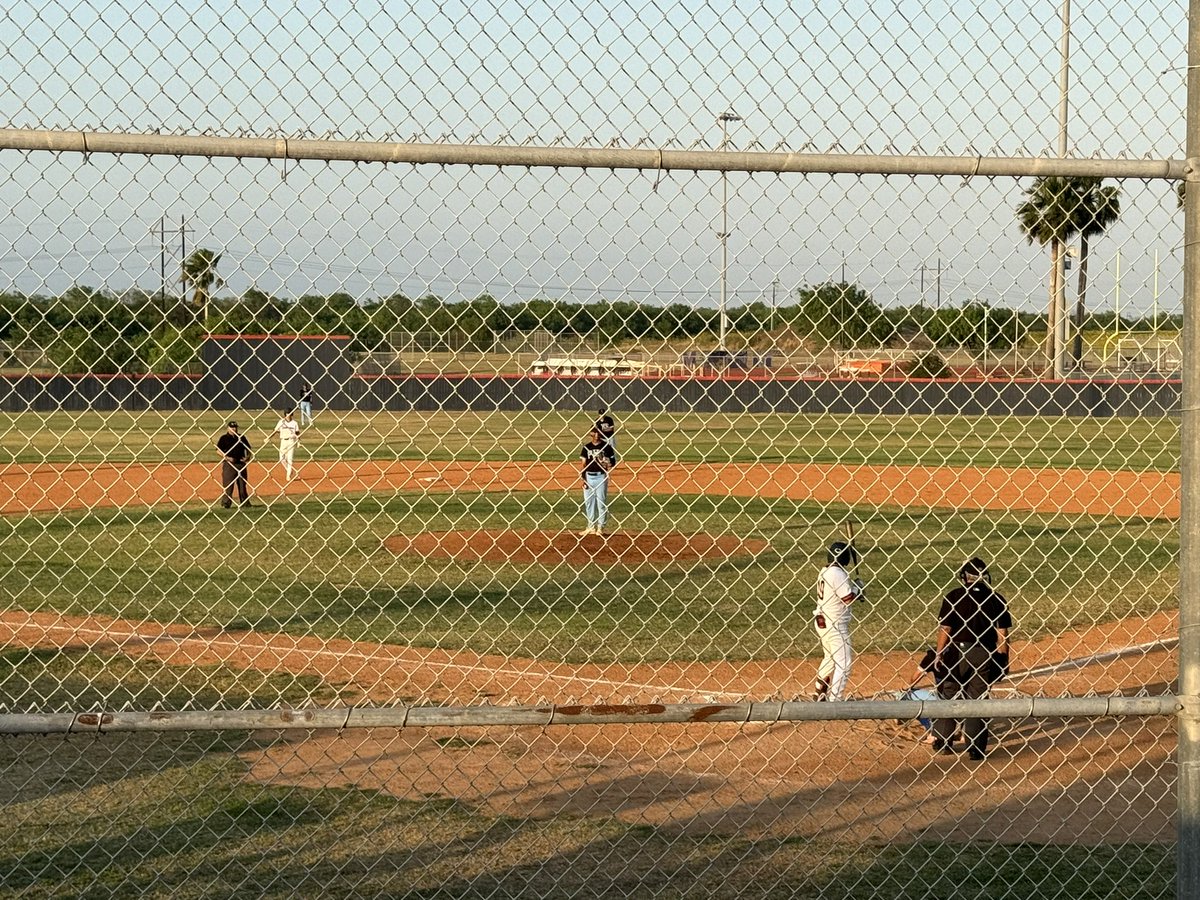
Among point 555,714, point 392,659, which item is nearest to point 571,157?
A: point 555,714

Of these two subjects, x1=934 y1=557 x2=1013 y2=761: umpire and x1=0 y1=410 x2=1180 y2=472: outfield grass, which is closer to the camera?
x1=934 y1=557 x2=1013 y2=761: umpire

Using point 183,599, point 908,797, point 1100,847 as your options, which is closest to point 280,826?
point 908,797

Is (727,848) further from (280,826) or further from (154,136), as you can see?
(154,136)

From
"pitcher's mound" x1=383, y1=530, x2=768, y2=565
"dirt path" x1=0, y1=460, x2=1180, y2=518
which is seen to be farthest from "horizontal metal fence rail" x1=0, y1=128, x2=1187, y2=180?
"dirt path" x1=0, y1=460, x2=1180, y2=518

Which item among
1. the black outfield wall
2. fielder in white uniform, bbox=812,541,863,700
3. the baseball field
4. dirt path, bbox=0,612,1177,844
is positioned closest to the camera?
the black outfield wall

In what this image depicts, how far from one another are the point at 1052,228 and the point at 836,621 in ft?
18.2

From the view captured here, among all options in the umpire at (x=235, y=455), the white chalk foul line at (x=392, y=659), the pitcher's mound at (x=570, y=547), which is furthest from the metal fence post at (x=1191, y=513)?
the umpire at (x=235, y=455)

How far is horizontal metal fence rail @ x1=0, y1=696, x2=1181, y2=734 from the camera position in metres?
3.89

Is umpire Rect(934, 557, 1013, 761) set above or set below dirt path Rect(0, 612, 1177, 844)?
above

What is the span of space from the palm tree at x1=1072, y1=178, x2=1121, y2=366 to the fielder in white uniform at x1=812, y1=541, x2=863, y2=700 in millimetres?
5069

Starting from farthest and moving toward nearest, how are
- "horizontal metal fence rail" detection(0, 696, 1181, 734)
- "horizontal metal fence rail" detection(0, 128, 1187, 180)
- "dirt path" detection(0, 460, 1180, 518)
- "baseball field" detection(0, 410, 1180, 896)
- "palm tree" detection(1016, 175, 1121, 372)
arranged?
1. "dirt path" detection(0, 460, 1180, 518)
2. "baseball field" detection(0, 410, 1180, 896)
3. "palm tree" detection(1016, 175, 1121, 372)
4. "horizontal metal fence rail" detection(0, 696, 1181, 734)
5. "horizontal metal fence rail" detection(0, 128, 1187, 180)

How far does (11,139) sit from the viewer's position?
370cm

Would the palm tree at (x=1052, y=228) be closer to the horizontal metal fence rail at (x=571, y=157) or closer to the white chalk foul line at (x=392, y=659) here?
the horizontal metal fence rail at (x=571, y=157)

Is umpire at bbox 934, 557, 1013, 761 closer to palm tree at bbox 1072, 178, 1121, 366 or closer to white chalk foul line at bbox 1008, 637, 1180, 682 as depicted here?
white chalk foul line at bbox 1008, 637, 1180, 682
